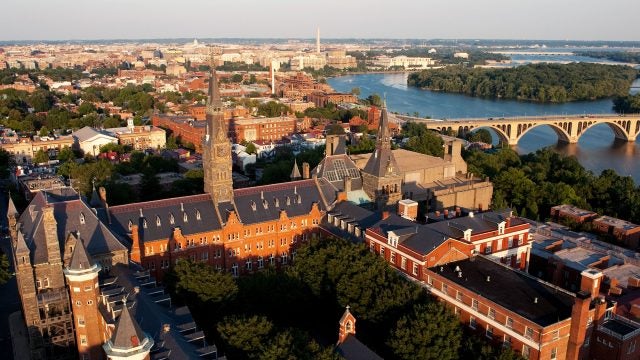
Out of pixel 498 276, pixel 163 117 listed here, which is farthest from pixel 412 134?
pixel 498 276

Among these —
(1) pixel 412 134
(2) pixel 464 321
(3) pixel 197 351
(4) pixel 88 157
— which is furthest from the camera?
(1) pixel 412 134

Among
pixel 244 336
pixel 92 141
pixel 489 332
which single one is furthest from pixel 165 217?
pixel 92 141

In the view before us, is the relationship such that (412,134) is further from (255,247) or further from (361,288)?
(361,288)

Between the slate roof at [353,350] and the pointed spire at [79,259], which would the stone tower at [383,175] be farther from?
the pointed spire at [79,259]

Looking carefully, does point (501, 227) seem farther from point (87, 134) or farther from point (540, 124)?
point (540, 124)

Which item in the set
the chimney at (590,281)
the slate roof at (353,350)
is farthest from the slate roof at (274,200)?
the chimney at (590,281)

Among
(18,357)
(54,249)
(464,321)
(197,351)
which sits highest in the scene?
(54,249)
